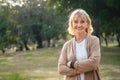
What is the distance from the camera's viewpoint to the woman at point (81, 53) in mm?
3799

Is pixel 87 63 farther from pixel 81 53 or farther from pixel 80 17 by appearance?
pixel 80 17

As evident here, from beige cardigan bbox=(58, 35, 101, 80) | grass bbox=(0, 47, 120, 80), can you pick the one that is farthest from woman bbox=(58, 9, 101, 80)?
grass bbox=(0, 47, 120, 80)

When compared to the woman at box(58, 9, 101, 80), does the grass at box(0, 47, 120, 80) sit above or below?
below

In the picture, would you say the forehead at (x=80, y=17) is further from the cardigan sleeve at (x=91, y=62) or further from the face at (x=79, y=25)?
the cardigan sleeve at (x=91, y=62)

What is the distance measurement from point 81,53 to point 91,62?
15 centimetres

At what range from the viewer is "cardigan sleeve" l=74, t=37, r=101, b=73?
12.4ft

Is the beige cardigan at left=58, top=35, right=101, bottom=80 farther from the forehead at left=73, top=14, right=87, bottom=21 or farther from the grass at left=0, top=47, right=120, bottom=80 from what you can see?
the grass at left=0, top=47, right=120, bottom=80

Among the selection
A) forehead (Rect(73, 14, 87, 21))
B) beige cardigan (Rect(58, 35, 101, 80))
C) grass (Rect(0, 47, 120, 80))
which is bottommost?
grass (Rect(0, 47, 120, 80))

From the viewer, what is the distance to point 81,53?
3.83 metres

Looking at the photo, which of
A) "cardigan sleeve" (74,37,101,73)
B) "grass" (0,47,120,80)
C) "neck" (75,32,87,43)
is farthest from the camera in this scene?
Result: "grass" (0,47,120,80)

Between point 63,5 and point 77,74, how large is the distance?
24.1m

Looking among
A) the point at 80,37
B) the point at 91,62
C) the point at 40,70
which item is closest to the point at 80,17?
the point at 80,37

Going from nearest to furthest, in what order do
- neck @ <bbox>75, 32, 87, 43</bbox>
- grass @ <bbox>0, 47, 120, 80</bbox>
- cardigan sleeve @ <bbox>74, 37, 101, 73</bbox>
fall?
cardigan sleeve @ <bbox>74, 37, 101, 73</bbox>, neck @ <bbox>75, 32, 87, 43</bbox>, grass @ <bbox>0, 47, 120, 80</bbox>

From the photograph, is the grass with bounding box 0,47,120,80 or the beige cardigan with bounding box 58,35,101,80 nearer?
the beige cardigan with bounding box 58,35,101,80
